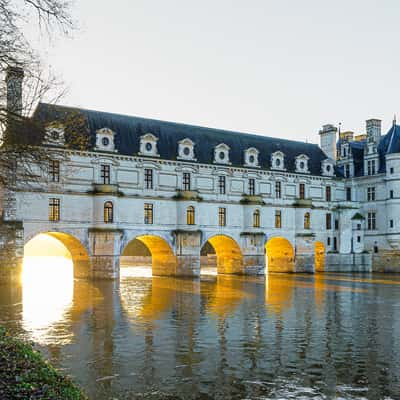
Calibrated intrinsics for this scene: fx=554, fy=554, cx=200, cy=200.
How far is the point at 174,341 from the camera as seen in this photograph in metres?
16.1

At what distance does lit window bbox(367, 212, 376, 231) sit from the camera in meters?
53.8

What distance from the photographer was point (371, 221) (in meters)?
54.1

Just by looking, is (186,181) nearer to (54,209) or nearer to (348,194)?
(54,209)

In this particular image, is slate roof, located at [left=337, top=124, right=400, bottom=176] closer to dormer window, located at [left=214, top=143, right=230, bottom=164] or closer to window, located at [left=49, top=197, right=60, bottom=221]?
dormer window, located at [left=214, top=143, right=230, bottom=164]


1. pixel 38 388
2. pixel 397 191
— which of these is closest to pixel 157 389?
pixel 38 388

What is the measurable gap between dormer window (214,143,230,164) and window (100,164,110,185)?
9980mm

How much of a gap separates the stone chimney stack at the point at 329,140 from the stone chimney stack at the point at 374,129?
3307 millimetres

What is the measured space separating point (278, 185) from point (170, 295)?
76.8 feet

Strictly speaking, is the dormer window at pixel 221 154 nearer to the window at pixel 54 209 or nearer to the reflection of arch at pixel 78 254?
the reflection of arch at pixel 78 254

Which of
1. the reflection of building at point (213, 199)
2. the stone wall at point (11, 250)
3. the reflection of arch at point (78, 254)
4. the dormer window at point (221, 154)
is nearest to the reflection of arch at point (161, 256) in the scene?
the reflection of building at point (213, 199)

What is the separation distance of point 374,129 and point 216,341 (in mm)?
44325

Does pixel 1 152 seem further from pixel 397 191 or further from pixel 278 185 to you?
pixel 397 191

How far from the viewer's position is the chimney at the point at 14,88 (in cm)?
1307

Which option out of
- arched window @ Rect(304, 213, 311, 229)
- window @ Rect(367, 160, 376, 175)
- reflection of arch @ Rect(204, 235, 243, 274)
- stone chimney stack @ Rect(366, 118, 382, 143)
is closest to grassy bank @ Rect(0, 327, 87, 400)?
reflection of arch @ Rect(204, 235, 243, 274)
